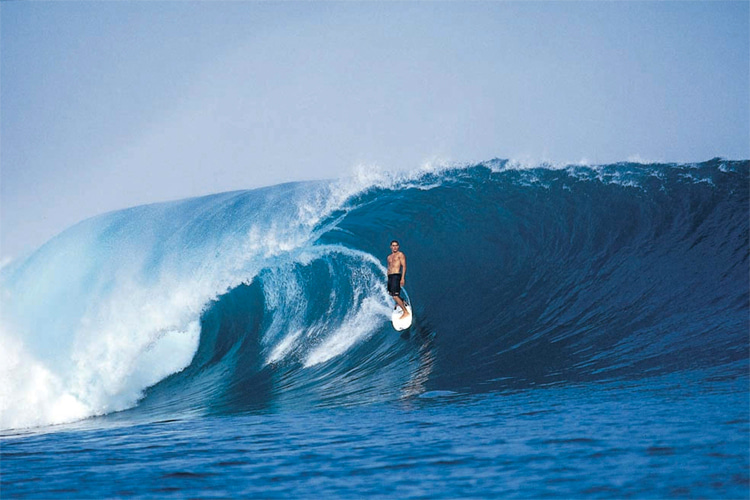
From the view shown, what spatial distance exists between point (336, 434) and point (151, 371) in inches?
183

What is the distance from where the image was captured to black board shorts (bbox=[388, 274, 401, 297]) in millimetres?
9391

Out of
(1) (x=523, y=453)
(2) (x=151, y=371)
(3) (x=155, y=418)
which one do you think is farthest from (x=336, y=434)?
(2) (x=151, y=371)

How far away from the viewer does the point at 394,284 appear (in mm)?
9422

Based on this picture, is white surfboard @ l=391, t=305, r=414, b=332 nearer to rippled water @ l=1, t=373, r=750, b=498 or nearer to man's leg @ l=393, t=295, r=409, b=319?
man's leg @ l=393, t=295, r=409, b=319

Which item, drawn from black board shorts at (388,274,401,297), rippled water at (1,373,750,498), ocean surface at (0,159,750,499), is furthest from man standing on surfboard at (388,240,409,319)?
rippled water at (1,373,750,498)

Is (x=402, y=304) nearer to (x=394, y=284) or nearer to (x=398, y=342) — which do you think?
(x=394, y=284)

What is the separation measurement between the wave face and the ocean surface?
0.04 metres

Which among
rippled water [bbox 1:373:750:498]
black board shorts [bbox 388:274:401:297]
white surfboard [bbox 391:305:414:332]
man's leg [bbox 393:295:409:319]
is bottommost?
rippled water [bbox 1:373:750:498]

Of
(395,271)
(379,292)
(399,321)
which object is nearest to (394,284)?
(395,271)

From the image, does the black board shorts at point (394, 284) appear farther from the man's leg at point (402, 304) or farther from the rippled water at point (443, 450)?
the rippled water at point (443, 450)

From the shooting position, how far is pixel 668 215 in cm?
1154

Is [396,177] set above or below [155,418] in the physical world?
above

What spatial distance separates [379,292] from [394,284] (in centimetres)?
88

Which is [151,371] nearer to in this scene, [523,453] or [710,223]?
[523,453]
